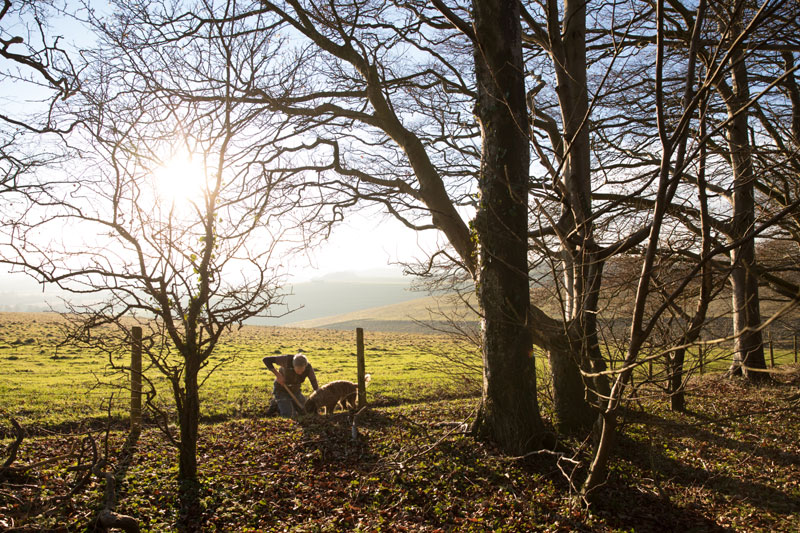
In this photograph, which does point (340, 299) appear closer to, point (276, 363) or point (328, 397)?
point (276, 363)

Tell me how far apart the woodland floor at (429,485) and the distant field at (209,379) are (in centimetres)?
106

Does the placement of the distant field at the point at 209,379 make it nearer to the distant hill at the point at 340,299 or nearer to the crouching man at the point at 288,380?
the crouching man at the point at 288,380

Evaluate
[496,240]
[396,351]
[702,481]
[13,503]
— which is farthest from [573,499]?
[396,351]

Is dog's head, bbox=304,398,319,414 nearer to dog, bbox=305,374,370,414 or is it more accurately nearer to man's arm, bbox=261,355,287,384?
dog, bbox=305,374,370,414

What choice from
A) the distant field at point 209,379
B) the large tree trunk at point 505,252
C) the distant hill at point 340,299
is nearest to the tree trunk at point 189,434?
the distant field at point 209,379

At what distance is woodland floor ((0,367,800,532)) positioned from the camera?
4.47 metres

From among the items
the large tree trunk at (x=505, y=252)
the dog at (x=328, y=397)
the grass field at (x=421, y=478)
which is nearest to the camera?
the grass field at (x=421, y=478)

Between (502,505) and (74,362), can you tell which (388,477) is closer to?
(502,505)

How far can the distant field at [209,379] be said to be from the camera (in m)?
9.75

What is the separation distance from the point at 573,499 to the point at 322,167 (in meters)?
7.31

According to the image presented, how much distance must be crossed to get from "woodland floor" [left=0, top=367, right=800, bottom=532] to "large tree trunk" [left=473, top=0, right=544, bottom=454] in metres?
0.45

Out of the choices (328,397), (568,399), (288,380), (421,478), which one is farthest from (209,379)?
(568,399)

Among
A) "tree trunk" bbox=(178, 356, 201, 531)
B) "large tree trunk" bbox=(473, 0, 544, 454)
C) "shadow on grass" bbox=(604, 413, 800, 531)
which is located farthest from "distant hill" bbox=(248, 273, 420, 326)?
"tree trunk" bbox=(178, 356, 201, 531)

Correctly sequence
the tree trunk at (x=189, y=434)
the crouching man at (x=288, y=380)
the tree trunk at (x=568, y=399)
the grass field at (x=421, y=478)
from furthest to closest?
the crouching man at (x=288, y=380), the tree trunk at (x=568, y=399), the tree trunk at (x=189, y=434), the grass field at (x=421, y=478)
